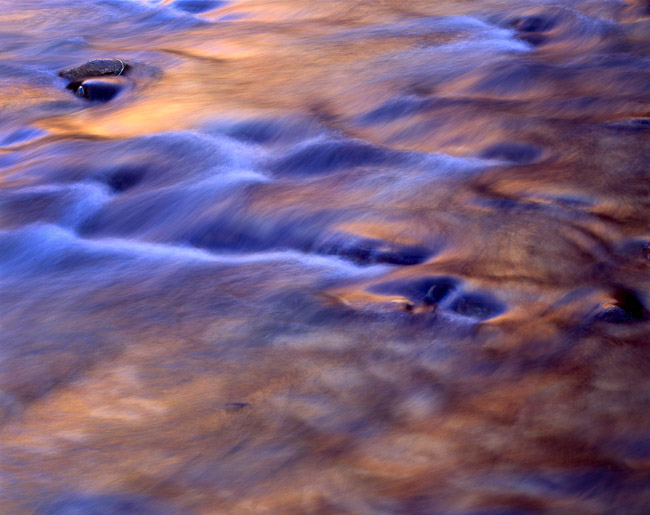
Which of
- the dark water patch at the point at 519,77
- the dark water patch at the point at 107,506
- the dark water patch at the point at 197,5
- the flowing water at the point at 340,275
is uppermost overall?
the dark water patch at the point at 197,5

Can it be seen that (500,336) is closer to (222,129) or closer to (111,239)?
(111,239)

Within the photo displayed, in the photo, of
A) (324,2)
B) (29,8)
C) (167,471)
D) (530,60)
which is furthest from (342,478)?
(29,8)

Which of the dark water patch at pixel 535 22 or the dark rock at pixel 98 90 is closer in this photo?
the dark rock at pixel 98 90

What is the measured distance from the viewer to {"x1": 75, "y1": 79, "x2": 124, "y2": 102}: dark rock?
211 inches

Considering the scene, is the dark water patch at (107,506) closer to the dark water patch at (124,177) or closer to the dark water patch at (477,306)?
the dark water patch at (477,306)

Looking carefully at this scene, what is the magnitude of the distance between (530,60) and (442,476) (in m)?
3.46

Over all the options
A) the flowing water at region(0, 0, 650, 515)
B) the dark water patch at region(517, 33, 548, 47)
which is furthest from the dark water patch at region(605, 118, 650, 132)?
the dark water patch at region(517, 33, 548, 47)

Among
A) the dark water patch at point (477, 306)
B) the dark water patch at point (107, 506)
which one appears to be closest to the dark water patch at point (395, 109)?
the dark water patch at point (477, 306)

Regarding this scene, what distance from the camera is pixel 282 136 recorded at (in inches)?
180

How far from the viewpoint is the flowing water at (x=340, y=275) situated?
2381 mm

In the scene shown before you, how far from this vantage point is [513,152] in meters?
4.09

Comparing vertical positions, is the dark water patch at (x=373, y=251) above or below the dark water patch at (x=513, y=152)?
below

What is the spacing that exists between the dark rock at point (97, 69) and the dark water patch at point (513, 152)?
8.77 feet

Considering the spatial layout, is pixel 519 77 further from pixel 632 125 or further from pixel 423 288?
pixel 423 288
